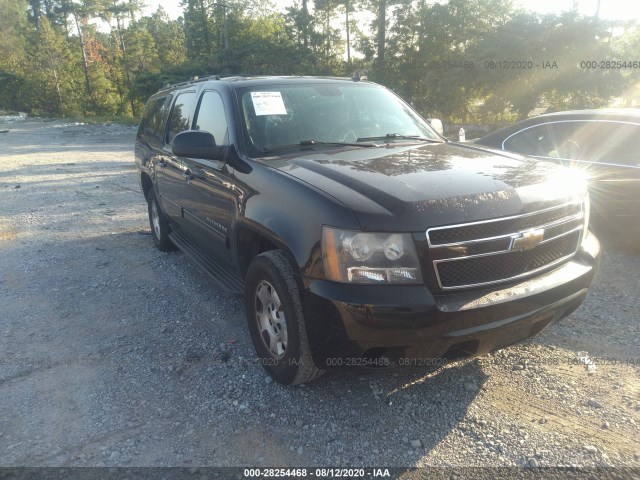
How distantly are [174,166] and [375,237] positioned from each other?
293 centimetres

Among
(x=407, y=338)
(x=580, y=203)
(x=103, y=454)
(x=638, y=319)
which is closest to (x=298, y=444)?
(x=407, y=338)

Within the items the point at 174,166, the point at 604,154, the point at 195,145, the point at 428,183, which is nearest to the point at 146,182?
the point at 174,166

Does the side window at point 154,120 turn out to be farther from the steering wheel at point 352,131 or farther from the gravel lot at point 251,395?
the steering wheel at point 352,131

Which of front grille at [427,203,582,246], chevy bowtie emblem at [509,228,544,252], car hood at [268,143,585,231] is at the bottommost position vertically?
chevy bowtie emblem at [509,228,544,252]

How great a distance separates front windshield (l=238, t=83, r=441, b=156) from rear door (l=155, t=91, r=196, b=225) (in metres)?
1.11

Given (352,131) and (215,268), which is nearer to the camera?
(352,131)

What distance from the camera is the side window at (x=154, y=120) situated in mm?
5383

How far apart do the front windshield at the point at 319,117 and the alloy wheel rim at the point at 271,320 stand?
100 cm

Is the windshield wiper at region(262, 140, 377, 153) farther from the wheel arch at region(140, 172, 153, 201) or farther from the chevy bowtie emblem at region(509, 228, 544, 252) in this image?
the wheel arch at region(140, 172, 153, 201)

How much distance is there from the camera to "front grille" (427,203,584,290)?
2381 millimetres

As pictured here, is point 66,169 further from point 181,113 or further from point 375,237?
point 375,237

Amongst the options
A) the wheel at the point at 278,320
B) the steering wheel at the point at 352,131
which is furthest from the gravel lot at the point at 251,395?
the steering wheel at the point at 352,131

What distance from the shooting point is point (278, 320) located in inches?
116

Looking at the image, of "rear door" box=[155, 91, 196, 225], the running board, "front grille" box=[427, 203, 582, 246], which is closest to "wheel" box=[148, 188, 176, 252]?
"rear door" box=[155, 91, 196, 225]
